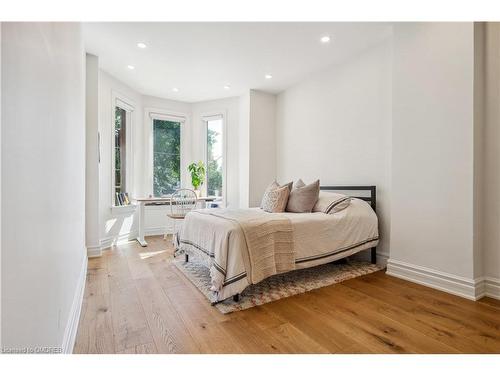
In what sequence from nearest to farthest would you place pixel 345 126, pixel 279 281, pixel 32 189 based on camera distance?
pixel 32 189 → pixel 279 281 → pixel 345 126

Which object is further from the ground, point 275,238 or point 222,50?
point 222,50

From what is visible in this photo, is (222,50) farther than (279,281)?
Yes

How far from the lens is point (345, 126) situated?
3488 millimetres

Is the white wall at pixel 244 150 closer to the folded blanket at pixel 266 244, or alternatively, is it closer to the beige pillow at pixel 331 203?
the beige pillow at pixel 331 203

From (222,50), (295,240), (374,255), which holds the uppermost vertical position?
(222,50)

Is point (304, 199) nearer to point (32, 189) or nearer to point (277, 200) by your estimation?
point (277, 200)

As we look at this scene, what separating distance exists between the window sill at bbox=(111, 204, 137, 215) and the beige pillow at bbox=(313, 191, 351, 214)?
308 cm

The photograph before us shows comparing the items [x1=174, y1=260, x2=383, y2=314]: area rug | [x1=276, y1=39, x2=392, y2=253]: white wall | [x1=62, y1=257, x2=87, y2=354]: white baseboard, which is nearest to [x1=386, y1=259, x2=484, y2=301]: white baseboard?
[x1=174, y1=260, x2=383, y2=314]: area rug

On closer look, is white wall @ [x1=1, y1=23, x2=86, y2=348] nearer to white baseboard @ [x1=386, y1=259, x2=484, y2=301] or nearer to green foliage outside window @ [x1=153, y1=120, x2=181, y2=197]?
white baseboard @ [x1=386, y1=259, x2=484, y2=301]

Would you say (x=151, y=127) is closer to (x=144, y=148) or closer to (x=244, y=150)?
(x=144, y=148)

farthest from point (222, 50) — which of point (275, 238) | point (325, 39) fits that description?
point (275, 238)

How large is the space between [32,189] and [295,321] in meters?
1.65

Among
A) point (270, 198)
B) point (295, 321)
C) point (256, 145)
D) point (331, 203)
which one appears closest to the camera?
point (295, 321)
